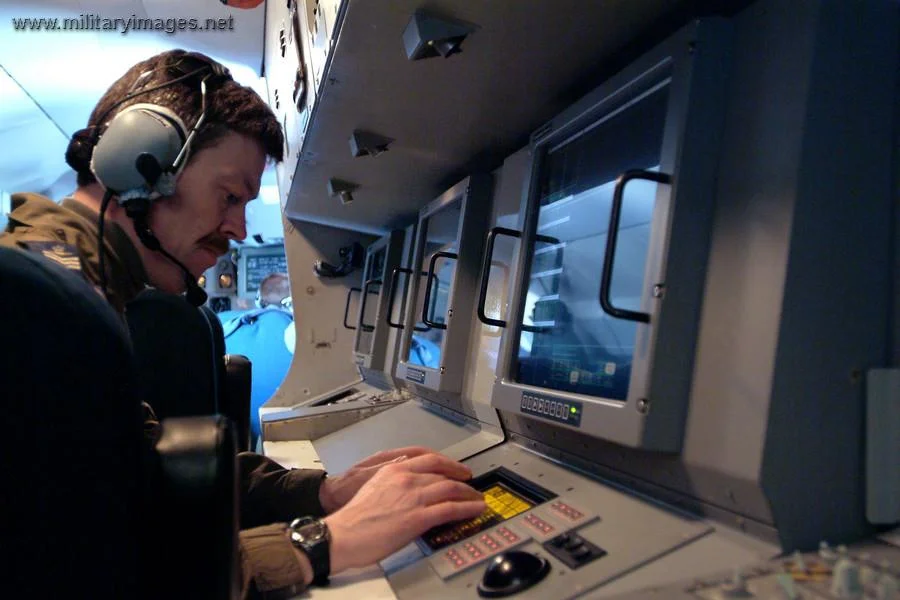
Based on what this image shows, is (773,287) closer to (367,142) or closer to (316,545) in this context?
(316,545)

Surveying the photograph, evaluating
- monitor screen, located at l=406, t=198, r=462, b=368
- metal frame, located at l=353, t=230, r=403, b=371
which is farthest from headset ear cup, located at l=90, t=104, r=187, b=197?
metal frame, located at l=353, t=230, r=403, b=371

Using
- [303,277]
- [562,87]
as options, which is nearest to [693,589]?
[562,87]

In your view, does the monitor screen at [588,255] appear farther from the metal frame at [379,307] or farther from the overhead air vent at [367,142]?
the metal frame at [379,307]

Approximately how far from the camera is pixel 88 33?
3.58 meters

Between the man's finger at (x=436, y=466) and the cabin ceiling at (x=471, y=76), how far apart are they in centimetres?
94

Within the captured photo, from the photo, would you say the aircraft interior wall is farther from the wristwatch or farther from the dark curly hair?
the dark curly hair

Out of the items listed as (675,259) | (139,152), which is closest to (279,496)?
(139,152)

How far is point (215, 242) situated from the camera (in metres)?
1.49

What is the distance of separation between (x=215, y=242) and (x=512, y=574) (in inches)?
43.2

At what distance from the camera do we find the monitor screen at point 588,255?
1.20 m

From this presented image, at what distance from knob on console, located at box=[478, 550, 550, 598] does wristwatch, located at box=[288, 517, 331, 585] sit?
30 cm

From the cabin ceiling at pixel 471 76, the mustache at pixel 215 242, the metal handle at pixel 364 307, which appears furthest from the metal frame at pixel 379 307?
the mustache at pixel 215 242

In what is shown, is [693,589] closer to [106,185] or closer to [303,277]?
[106,185]

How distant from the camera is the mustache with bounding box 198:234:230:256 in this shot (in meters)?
1.47
